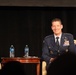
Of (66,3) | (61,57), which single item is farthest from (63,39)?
(61,57)

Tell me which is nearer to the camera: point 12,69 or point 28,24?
point 12,69

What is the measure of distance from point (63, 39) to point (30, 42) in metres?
2.52

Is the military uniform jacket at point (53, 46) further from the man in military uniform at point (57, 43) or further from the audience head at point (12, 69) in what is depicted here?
the audience head at point (12, 69)

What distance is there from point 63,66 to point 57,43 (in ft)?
11.3

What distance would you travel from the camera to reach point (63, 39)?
4.02 m

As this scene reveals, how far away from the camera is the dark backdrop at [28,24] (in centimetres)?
639

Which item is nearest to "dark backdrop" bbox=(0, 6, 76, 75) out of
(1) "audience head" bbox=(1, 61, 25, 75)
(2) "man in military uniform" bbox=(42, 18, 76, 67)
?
(2) "man in military uniform" bbox=(42, 18, 76, 67)

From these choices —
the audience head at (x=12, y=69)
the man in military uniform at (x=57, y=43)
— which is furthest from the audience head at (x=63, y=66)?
the man in military uniform at (x=57, y=43)

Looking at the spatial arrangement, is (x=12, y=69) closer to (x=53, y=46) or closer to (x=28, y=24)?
(x=53, y=46)

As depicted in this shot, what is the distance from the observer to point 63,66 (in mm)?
599

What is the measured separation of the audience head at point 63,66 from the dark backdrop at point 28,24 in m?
5.80

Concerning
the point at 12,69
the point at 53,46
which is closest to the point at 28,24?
the point at 53,46

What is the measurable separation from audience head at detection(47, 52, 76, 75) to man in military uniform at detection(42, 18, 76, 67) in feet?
10.8

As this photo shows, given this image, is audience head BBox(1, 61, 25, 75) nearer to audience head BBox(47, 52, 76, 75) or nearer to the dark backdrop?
audience head BBox(47, 52, 76, 75)
